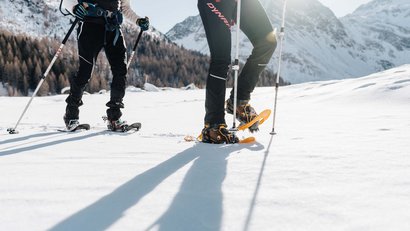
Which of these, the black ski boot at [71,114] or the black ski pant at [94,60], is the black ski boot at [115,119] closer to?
the black ski pant at [94,60]

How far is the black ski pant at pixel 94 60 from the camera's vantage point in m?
4.93

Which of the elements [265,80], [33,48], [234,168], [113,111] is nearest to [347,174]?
[234,168]

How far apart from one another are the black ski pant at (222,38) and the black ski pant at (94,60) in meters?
1.73

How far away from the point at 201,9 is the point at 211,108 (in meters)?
1.17

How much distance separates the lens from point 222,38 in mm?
3830

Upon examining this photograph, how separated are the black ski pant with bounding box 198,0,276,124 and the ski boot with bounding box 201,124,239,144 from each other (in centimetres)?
9

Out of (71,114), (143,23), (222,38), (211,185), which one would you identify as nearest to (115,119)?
(71,114)

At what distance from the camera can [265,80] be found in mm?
120875

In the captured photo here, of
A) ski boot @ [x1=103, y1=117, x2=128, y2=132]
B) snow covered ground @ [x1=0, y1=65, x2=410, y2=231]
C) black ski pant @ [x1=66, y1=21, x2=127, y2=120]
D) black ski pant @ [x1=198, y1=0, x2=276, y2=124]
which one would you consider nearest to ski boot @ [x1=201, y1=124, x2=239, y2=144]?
black ski pant @ [x1=198, y1=0, x2=276, y2=124]

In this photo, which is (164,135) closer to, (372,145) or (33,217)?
(372,145)

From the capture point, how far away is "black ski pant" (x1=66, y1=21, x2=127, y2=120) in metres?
4.93

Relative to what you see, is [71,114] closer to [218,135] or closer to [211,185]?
[218,135]

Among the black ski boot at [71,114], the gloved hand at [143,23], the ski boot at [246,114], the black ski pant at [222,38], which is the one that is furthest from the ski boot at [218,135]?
the gloved hand at [143,23]

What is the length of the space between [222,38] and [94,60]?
2262mm
